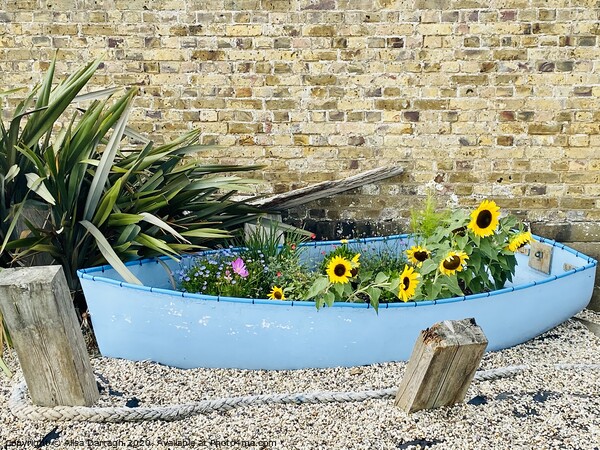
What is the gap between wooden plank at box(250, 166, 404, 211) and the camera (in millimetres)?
4434

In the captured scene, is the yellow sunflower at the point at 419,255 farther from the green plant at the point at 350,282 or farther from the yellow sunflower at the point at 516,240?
the yellow sunflower at the point at 516,240

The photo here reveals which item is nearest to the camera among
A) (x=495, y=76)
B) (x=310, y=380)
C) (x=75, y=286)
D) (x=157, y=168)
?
(x=310, y=380)

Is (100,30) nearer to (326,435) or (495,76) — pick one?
(495,76)

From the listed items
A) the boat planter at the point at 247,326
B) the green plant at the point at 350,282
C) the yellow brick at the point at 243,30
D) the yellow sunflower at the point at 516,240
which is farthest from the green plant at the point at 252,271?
the yellow brick at the point at 243,30

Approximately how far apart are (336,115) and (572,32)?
5.49 ft

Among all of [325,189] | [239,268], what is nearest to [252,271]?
[239,268]

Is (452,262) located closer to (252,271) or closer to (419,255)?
(419,255)

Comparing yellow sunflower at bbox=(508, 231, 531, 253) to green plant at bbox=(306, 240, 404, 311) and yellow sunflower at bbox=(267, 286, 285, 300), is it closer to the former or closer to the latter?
green plant at bbox=(306, 240, 404, 311)

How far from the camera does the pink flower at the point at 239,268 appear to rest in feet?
11.7

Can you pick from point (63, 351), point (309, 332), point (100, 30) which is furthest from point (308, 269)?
point (100, 30)

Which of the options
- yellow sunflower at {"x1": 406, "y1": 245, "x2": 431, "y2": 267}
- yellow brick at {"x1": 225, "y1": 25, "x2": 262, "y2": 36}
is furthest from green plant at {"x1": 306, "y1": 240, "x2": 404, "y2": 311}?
yellow brick at {"x1": 225, "y1": 25, "x2": 262, "y2": 36}

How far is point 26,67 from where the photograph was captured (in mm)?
4383

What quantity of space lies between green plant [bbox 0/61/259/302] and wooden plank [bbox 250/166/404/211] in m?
0.53

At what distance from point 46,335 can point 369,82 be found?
8.99ft
